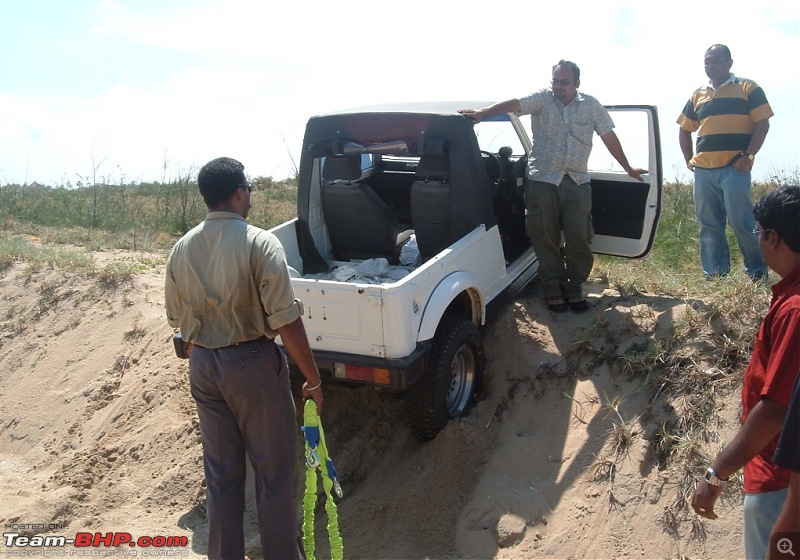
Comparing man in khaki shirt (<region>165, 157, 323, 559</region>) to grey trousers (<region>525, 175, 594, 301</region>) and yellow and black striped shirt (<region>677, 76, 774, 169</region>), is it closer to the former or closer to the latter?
grey trousers (<region>525, 175, 594, 301</region>)

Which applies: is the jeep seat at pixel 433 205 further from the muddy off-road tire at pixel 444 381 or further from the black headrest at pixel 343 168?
the muddy off-road tire at pixel 444 381

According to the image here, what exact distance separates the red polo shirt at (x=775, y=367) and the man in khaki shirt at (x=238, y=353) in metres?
1.86

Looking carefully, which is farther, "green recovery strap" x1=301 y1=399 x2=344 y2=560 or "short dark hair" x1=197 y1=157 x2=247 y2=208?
"green recovery strap" x1=301 y1=399 x2=344 y2=560

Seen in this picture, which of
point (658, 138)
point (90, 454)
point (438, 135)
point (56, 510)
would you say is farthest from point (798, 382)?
point (90, 454)

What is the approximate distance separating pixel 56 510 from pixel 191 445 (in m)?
0.93

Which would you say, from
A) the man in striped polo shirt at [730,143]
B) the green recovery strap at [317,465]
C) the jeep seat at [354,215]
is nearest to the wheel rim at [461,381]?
the jeep seat at [354,215]

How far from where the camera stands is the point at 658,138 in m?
5.71

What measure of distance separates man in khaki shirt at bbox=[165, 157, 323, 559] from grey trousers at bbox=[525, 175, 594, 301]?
2.68 metres

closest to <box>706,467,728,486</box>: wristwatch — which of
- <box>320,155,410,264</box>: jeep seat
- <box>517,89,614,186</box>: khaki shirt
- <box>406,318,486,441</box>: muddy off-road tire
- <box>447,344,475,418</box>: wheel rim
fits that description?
<box>406,318,486,441</box>: muddy off-road tire

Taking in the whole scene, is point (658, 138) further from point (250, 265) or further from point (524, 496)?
point (250, 265)

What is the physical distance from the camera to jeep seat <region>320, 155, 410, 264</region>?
5641 millimetres

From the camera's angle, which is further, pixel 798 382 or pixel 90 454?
pixel 90 454

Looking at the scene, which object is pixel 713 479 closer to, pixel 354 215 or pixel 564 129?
pixel 564 129

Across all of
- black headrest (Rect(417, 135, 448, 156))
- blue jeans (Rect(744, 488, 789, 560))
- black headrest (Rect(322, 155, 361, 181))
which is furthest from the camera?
black headrest (Rect(322, 155, 361, 181))
